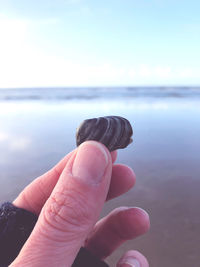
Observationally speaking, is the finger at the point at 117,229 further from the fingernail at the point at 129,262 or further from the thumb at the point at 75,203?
the thumb at the point at 75,203

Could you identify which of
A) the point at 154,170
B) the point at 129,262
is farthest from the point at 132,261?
the point at 154,170

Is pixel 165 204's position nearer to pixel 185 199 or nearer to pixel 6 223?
pixel 185 199

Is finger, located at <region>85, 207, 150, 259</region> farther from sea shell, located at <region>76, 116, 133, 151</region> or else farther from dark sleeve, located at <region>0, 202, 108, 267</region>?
sea shell, located at <region>76, 116, 133, 151</region>

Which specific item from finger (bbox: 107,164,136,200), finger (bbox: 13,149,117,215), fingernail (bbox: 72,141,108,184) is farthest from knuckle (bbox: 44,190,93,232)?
finger (bbox: 107,164,136,200)

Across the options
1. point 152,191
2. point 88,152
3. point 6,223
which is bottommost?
point 152,191

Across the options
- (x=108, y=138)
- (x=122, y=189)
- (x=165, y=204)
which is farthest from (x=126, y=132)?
(x=165, y=204)

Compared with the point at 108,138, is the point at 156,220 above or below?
below

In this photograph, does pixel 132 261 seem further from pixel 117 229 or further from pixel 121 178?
pixel 121 178
